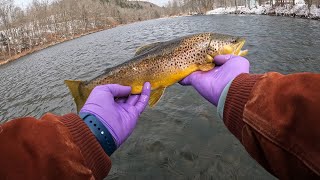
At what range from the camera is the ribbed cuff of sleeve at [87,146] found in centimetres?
194

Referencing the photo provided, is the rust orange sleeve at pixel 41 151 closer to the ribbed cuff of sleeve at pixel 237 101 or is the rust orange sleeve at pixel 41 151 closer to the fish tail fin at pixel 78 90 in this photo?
the ribbed cuff of sleeve at pixel 237 101

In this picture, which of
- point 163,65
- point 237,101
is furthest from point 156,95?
point 237,101

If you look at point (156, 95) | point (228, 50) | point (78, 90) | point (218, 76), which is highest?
point (228, 50)

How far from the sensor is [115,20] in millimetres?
131375

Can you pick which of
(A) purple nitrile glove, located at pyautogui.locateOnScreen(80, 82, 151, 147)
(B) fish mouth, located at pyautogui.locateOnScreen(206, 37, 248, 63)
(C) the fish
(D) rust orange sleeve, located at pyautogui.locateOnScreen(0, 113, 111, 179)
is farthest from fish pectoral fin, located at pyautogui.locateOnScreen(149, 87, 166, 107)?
(D) rust orange sleeve, located at pyautogui.locateOnScreen(0, 113, 111, 179)

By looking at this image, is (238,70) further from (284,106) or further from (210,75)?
(284,106)

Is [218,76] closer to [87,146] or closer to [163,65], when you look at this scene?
[163,65]

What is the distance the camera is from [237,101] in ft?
6.65

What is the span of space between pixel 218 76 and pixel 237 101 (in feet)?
4.55

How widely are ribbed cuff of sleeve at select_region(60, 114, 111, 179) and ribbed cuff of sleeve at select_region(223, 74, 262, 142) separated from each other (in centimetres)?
105

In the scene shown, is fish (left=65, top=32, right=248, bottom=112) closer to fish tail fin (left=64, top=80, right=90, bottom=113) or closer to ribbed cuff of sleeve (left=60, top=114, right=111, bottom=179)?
fish tail fin (left=64, top=80, right=90, bottom=113)

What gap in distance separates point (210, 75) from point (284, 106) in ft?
7.07

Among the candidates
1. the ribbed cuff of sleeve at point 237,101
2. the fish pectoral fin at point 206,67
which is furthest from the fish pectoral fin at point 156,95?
the ribbed cuff of sleeve at point 237,101

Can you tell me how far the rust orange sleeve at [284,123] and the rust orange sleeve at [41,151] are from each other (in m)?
1.13
